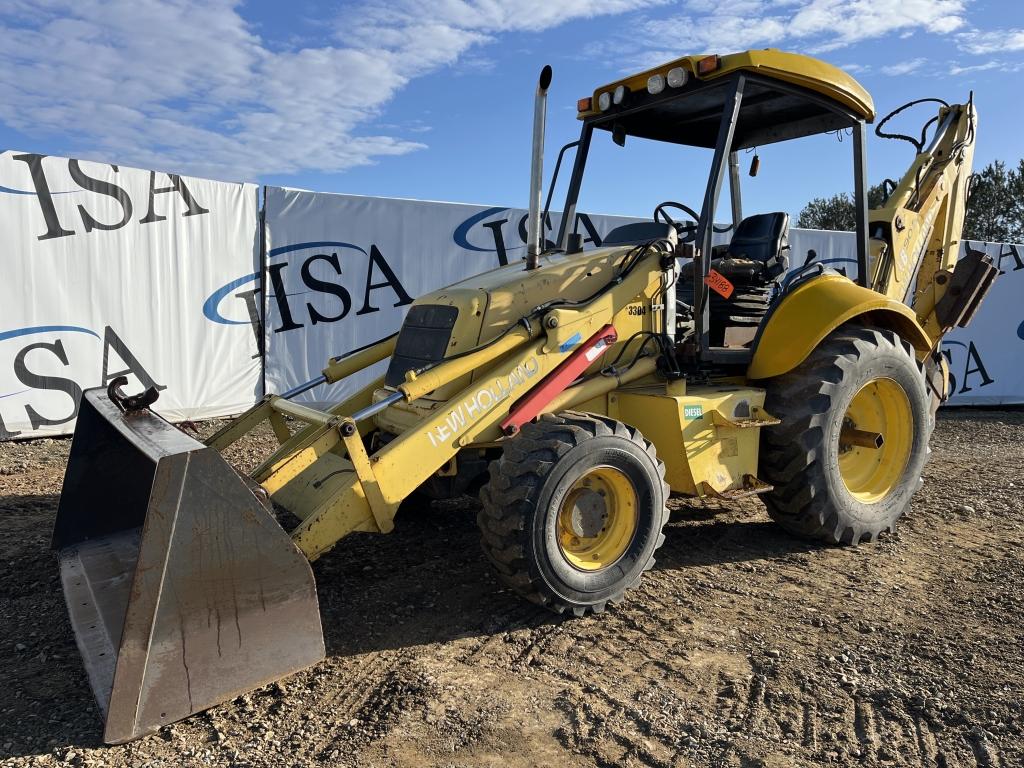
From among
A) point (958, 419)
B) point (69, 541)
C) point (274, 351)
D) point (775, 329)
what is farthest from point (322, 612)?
point (958, 419)

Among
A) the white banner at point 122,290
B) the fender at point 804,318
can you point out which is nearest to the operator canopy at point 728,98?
the fender at point 804,318

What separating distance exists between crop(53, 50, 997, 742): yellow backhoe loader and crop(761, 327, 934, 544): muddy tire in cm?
2

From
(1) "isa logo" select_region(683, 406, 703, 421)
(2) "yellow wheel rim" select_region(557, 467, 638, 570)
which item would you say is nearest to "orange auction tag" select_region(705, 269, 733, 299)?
(1) "isa logo" select_region(683, 406, 703, 421)

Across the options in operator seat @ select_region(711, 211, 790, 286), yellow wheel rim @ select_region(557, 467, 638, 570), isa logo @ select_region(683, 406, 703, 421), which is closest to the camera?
yellow wheel rim @ select_region(557, 467, 638, 570)

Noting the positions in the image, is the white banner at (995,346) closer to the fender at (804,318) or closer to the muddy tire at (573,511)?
the fender at (804,318)

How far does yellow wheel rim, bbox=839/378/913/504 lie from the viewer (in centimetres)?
518

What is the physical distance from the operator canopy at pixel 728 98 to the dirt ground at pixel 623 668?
2775mm

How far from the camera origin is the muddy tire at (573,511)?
3555 millimetres

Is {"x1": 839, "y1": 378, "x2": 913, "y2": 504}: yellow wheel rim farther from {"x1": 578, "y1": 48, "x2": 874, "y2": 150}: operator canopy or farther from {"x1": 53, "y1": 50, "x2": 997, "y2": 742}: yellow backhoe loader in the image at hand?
{"x1": 578, "y1": 48, "x2": 874, "y2": 150}: operator canopy

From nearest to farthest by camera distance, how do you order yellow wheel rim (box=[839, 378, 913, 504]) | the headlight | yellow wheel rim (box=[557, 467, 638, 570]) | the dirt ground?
the dirt ground < yellow wheel rim (box=[557, 467, 638, 570]) < the headlight < yellow wheel rim (box=[839, 378, 913, 504])

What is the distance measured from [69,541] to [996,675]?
4.66m

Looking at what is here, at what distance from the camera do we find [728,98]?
433 cm

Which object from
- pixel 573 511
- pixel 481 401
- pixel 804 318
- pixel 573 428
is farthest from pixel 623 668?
pixel 804 318

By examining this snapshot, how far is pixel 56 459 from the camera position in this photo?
7387mm
